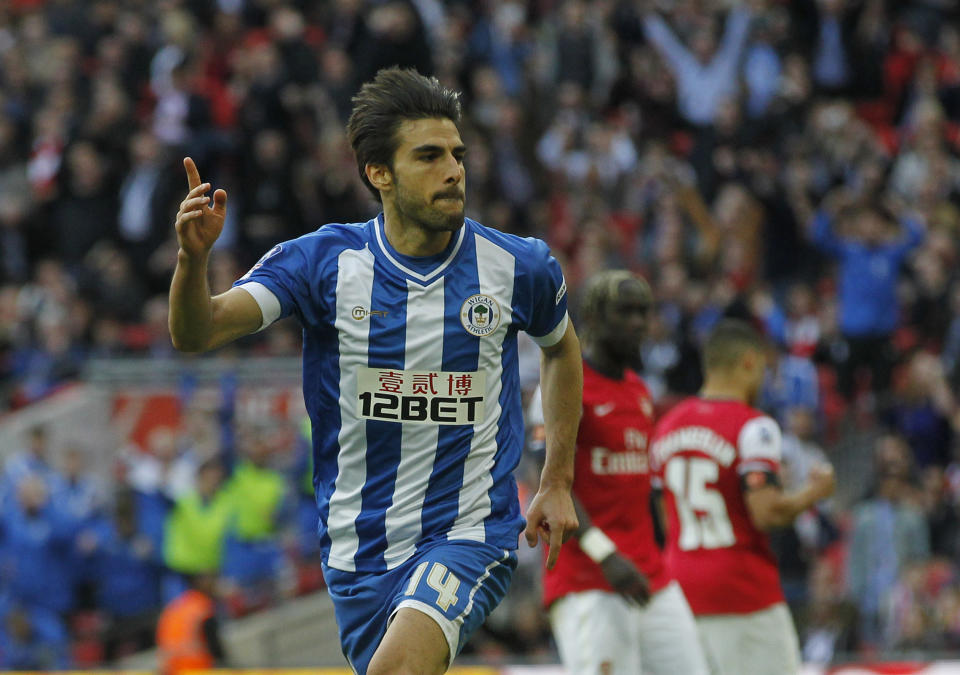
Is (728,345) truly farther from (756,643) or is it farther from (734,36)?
(734,36)

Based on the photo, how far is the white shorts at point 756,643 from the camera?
7203mm

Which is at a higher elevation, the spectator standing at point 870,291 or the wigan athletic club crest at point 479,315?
the spectator standing at point 870,291

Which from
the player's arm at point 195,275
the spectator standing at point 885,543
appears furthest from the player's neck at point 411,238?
the spectator standing at point 885,543

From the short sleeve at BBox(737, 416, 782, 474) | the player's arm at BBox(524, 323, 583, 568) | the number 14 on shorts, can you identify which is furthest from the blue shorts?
the short sleeve at BBox(737, 416, 782, 474)

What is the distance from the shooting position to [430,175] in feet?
17.0

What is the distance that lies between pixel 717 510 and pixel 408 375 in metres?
2.59

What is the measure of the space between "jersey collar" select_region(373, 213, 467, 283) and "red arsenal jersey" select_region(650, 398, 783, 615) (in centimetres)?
234

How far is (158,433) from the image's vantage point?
13422 mm

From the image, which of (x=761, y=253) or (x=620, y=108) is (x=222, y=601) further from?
(x=620, y=108)

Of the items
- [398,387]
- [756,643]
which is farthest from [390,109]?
[756,643]

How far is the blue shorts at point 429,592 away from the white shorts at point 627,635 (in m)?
1.64

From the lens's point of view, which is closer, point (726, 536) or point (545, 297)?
point (545, 297)

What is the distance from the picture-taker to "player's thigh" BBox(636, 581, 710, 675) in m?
6.96

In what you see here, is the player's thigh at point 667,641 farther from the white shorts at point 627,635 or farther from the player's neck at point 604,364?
the player's neck at point 604,364
